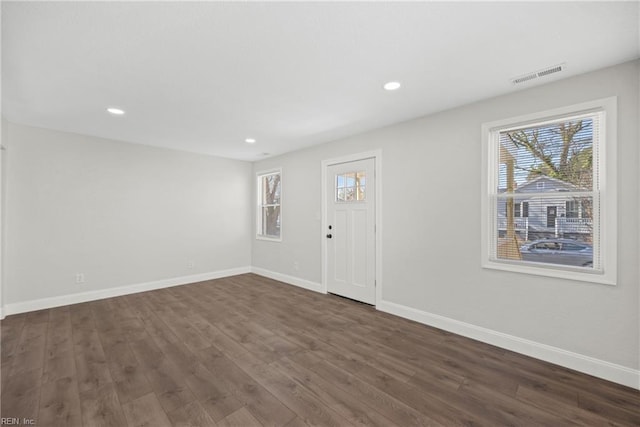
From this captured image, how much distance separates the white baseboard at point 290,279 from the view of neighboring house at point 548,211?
288 cm

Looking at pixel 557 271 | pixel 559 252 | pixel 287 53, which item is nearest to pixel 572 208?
pixel 559 252

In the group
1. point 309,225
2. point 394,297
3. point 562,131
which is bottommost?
point 394,297

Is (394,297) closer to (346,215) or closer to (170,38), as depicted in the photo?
(346,215)

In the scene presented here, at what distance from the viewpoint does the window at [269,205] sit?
5.52 m

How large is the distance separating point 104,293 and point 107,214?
123 centimetres

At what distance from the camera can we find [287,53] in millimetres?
1952

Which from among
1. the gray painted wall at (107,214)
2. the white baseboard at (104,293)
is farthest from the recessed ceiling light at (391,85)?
the white baseboard at (104,293)

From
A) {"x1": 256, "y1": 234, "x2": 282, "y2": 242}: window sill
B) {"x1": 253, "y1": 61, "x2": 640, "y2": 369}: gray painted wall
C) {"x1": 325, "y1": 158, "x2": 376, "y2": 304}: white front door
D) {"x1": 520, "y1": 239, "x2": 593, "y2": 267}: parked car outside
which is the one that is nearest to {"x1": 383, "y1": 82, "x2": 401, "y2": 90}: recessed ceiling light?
{"x1": 253, "y1": 61, "x2": 640, "y2": 369}: gray painted wall

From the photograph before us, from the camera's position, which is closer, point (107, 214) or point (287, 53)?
point (287, 53)

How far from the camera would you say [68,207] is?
3848mm

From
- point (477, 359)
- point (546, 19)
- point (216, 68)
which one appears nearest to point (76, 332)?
point (216, 68)

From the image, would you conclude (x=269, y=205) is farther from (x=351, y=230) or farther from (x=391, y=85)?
(x=391, y=85)

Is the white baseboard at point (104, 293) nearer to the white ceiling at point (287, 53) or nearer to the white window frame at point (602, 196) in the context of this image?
the white ceiling at point (287, 53)

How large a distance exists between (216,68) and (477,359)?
3.40m
